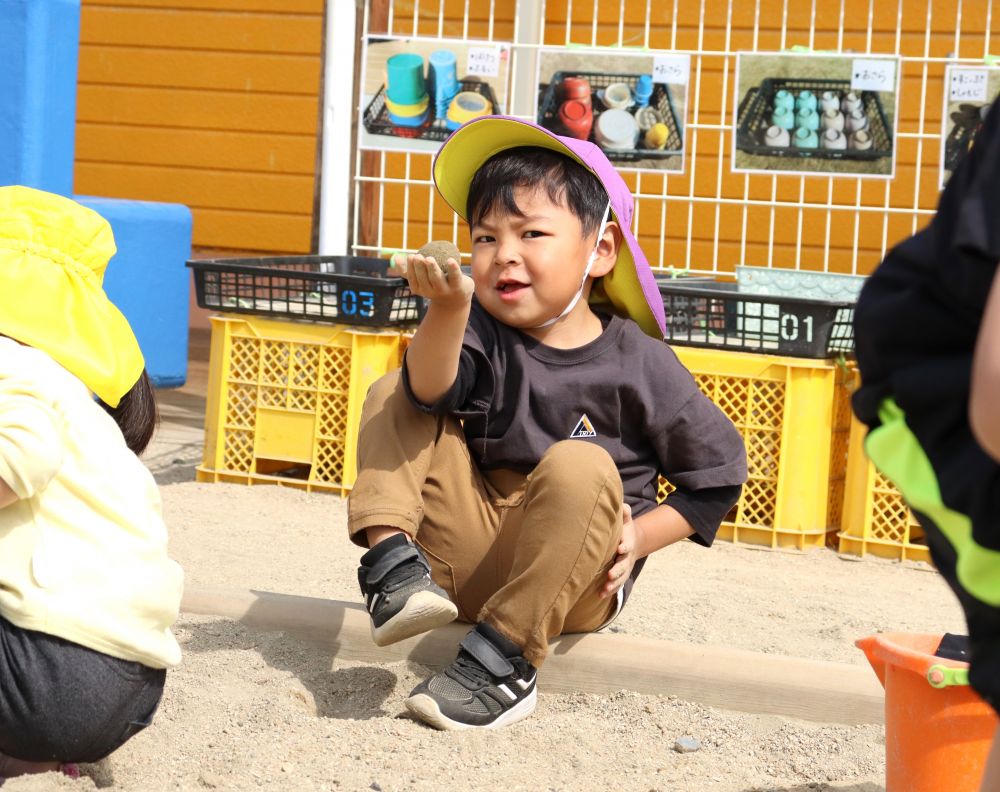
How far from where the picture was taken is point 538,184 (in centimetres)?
261

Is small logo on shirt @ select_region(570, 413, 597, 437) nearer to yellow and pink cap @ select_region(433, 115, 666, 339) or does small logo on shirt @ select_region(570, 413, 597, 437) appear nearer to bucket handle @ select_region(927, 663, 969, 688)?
yellow and pink cap @ select_region(433, 115, 666, 339)

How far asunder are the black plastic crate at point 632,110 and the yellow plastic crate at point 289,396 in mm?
1063

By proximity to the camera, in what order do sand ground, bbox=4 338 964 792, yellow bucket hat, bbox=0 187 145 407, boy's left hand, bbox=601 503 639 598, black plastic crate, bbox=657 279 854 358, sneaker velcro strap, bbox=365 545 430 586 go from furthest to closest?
black plastic crate, bbox=657 279 854 358, boy's left hand, bbox=601 503 639 598, sneaker velcro strap, bbox=365 545 430 586, sand ground, bbox=4 338 964 792, yellow bucket hat, bbox=0 187 145 407

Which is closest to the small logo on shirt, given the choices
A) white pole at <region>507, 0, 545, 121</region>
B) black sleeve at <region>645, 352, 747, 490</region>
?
black sleeve at <region>645, 352, 747, 490</region>

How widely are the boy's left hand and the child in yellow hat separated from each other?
2.67 ft

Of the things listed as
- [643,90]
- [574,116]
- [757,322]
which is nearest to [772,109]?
[643,90]

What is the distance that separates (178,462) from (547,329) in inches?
93.9

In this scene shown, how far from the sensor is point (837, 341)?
3828mm

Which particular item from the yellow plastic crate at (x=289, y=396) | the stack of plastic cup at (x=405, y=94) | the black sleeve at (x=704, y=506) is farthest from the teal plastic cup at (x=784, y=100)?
the black sleeve at (x=704, y=506)

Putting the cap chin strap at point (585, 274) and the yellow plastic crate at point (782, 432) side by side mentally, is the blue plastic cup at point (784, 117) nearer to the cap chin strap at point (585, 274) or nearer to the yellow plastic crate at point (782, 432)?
the yellow plastic crate at point (782, 432)

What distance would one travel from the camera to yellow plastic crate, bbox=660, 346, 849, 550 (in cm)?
379

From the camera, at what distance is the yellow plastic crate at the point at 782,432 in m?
3.79

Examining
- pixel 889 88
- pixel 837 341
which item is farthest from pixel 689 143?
pixel 837 341

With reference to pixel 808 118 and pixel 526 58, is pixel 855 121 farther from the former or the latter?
pixel 526 58
